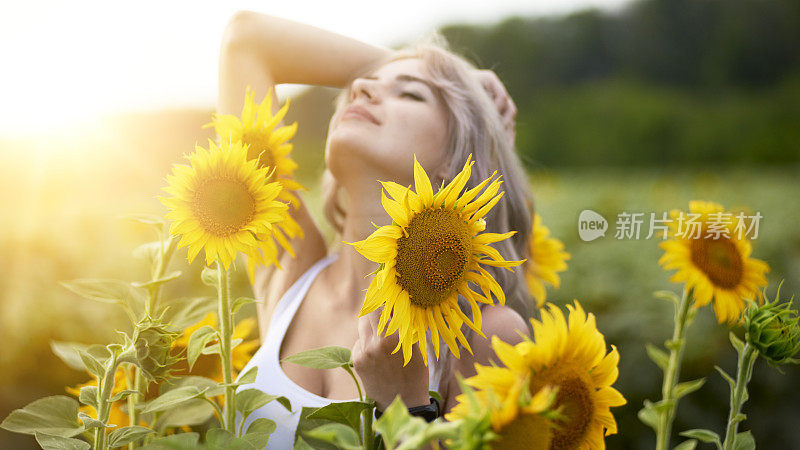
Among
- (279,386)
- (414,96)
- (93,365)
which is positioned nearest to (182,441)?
(93,365)

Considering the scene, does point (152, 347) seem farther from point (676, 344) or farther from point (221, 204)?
point (676, 344)

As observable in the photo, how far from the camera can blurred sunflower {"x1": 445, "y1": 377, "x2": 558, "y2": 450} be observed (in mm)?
329

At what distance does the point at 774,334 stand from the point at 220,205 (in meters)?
0.50

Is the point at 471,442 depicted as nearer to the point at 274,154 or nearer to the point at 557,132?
the point at 274,154

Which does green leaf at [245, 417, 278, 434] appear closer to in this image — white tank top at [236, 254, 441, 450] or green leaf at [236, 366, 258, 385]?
green leaf at [236, 366, 258, 385]

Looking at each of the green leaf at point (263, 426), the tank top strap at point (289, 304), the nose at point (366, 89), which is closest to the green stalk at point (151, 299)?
the green leaf at point (263, 426)

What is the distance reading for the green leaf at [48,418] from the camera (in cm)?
49

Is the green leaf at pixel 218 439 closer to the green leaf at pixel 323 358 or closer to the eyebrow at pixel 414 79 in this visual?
the green leaf at pixel 323 358

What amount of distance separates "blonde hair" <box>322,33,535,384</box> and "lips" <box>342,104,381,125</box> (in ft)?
0.41

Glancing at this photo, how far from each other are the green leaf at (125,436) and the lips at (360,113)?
479 millimetres

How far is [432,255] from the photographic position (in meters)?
0.47

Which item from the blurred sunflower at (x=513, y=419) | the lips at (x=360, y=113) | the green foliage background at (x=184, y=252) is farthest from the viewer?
the green foliage background at (x=184, y=252)

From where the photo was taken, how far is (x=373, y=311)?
0.51 m

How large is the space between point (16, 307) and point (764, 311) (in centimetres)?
155
